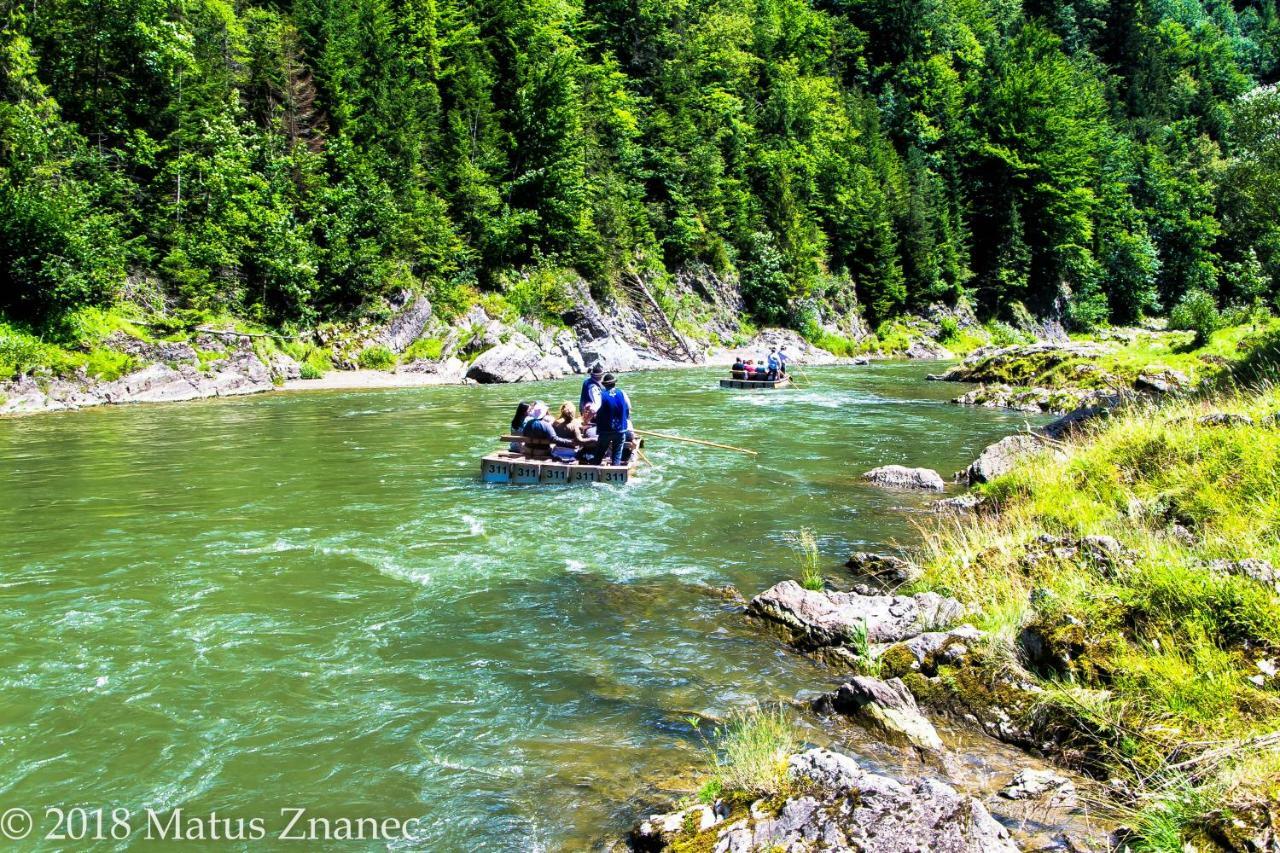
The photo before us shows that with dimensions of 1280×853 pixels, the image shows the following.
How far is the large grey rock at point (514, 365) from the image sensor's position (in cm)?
3541

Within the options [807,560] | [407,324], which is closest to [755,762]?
[807,560]

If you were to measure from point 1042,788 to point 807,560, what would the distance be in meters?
5.01

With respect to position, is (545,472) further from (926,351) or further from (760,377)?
(926,351)

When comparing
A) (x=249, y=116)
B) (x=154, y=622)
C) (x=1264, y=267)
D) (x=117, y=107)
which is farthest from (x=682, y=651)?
(x=1264, y=267)

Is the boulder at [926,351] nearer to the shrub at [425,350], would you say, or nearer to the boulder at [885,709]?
the shrub at [425,350]

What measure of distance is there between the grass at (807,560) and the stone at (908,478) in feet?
12.1

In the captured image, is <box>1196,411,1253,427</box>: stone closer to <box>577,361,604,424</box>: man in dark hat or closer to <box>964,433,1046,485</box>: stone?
<box>964,433,1046,485</box>: stone

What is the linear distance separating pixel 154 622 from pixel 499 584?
3.49 m

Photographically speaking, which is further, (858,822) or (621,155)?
(621,155)

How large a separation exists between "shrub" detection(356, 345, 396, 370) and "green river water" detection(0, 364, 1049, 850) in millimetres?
18973

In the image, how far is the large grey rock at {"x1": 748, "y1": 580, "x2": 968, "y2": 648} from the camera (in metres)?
6.85

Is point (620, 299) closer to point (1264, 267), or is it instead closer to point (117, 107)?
point (117, 107)

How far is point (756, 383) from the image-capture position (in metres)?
32.5

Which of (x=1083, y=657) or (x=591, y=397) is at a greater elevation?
(x=591, y=397)
